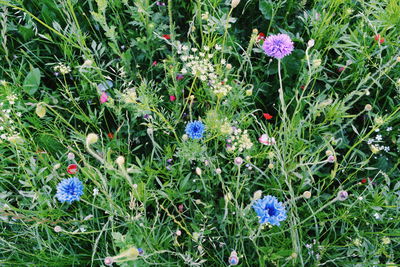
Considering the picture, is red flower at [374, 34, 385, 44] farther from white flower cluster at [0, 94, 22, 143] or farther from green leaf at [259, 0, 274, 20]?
white flower cluster at [0, 94, 22, 143]

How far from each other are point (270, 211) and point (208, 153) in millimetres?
377

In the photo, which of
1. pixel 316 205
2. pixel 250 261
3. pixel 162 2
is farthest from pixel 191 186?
pixel 162 2

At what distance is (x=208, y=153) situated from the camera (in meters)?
1.29

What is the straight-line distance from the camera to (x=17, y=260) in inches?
49.0

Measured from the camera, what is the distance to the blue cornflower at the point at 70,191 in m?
1.07

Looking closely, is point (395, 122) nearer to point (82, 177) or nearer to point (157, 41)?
point (157, 41)

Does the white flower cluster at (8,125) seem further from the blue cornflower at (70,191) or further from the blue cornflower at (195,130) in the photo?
the blue cornflower at (195,130)

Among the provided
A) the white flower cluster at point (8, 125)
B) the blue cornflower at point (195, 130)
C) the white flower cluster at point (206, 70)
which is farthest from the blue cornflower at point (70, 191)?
the white flower cluster at point (206, 70)

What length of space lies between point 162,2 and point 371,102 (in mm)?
1024

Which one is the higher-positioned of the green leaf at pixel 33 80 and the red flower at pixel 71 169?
the green leaf at pixel 33 80

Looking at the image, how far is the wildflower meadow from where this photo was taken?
3.60ft

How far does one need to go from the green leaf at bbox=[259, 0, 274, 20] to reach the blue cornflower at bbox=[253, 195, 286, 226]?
2.95ft

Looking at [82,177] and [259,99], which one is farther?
[259,99]

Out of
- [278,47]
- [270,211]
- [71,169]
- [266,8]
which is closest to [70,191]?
[71,169]
